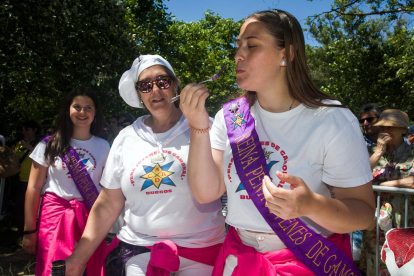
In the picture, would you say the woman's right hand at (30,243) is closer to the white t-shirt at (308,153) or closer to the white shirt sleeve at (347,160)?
the white t-shirt at (308,153)

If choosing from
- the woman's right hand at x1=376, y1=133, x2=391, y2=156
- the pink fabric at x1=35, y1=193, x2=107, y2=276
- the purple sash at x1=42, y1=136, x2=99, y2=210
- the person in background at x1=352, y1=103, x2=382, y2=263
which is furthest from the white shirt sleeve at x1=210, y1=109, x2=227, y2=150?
the person in background at x1=352, y1=103, x2=382, y2=263

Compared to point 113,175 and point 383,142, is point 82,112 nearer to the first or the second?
point 113,175

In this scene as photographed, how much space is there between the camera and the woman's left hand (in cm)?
121

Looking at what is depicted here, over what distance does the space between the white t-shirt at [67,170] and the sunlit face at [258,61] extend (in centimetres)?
222

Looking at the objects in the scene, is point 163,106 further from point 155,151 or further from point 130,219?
point 130,219

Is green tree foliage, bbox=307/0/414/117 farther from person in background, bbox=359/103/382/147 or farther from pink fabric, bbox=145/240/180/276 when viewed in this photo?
pink fabric, bbox=145/240/180/276

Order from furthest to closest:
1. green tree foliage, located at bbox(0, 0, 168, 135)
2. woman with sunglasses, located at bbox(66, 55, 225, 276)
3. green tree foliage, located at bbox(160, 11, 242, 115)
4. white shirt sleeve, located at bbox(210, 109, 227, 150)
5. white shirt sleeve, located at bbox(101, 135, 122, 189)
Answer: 1. green tree foliage, located at bbox(160, 11, 242, 115)
2. green tree foliage, located at bbox(0, 0, 168, 135)
3. white shirt sleeve, located at bbox(101, 135, 122, 189)
4. woman with sunglasses, located at bbox(66, 55, 225, 276)
5. white shirt sleeve, located at bbox(210, 109, 227, 150)

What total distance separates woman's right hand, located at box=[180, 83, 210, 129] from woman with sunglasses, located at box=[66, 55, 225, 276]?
51 cm

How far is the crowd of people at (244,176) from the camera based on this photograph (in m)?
1.51

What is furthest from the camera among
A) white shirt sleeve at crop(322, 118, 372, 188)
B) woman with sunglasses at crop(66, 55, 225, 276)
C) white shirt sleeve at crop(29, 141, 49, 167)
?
white shirt sleeve at crop(29, 141, 49, 167)

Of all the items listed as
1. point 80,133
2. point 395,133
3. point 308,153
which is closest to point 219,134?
point 308,153

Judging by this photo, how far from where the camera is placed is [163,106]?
98.4 inches

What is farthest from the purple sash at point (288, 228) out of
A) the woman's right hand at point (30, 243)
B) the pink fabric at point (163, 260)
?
the woman's right hand at point (30, 243)

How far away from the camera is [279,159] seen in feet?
5.41
